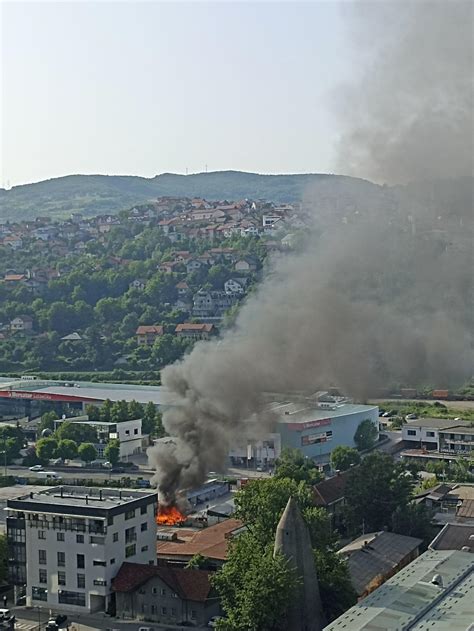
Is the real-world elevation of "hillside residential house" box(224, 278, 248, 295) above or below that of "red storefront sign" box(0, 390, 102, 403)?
above

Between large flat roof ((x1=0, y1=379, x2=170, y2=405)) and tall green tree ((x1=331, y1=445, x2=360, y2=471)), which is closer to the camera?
tall green tree ((x1=331, y1=445, x2=360, y2=471))

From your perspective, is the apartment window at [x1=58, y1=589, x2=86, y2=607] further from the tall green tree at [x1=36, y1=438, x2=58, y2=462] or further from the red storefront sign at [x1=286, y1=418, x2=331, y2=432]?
the tall green tree at [x1=36, y1=438, x2=58, y2=462]

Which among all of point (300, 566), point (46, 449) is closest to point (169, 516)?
point (300, 566)

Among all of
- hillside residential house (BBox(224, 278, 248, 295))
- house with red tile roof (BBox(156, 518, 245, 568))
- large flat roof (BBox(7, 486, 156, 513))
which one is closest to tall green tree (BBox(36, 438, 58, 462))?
house with red tile roof (BBox(156, 518, 245, 568))

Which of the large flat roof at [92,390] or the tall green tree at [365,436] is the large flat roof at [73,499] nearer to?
the tall green tree at [365,436]

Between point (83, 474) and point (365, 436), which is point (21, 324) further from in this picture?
point (365, 436)

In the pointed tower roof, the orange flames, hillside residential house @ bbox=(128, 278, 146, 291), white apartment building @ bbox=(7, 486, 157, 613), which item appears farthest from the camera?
hillside residential house @ bbox=(128, 278, 146, 291)

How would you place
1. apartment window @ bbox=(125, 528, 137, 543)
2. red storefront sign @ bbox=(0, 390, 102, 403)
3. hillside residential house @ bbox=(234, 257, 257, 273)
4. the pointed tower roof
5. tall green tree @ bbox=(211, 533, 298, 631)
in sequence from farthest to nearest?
hillside residential house @ bbox=(234, 257, 257, 273) → red storefront sign @ bbox=(0, 390, 102, 403) → apartment window @ bbox=(125, 528, 137, 543) → the pointed tower roof → tall green tree @ bbox=(211, 533, 298, 631)

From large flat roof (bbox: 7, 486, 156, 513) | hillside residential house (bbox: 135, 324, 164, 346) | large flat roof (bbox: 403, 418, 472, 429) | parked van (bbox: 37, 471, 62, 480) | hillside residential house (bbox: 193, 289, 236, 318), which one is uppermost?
hillside residential house (bbox: 193, 289, 236, 318)
